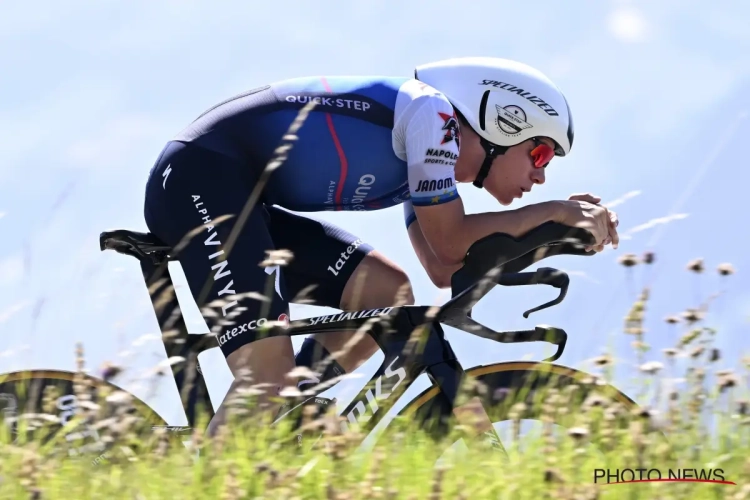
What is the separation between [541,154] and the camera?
454cm

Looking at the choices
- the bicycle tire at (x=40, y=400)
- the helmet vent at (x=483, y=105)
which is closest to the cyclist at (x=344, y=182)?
the helmet vent at (x=483, y=105)

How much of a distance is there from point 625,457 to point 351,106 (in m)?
1.96

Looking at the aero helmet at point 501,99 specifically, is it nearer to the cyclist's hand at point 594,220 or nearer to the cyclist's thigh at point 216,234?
the cyclist's hand at point 594,220

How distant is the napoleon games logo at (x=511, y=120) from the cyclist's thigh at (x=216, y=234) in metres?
Result: 1.08

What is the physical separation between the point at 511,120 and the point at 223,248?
133cm

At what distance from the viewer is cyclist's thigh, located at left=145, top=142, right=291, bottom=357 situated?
407 centimetres

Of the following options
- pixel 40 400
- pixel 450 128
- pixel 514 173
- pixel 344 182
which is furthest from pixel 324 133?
pixel 40 400

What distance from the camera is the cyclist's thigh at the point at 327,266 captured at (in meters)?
4.65

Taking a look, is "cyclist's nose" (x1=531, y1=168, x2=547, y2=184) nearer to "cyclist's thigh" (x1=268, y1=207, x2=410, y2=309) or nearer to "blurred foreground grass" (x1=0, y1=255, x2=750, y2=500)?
"cyclist's thigh" (x1=268, y1=207, x2=410, y2=309)

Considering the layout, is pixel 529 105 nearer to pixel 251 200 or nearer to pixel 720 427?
pixel 251 200

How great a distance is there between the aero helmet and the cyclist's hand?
1.41 ft

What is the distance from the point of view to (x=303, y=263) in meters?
4.68

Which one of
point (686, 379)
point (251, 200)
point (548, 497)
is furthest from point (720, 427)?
point (251, 200)

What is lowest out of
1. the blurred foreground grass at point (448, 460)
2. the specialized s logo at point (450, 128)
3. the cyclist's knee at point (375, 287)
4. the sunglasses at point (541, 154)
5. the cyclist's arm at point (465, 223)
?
the blurred foreground grass at point (448, 460)
